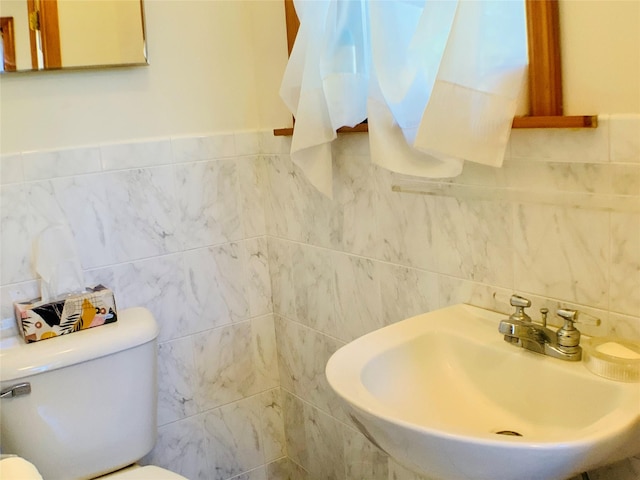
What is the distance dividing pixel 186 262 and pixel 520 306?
3.53 ft

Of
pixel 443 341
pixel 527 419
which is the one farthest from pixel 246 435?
pixel 527 419

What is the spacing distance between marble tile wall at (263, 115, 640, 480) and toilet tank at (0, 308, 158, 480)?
48cm

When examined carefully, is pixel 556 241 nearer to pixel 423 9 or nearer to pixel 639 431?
pixel 639 431

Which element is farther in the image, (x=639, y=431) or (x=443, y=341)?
(x=443, y=341)

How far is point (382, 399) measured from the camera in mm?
1288

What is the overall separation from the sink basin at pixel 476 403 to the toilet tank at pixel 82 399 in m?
0.70

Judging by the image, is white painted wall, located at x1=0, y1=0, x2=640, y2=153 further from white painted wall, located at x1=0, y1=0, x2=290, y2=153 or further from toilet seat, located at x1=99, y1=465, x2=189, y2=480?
toilet seat, located at x1=99, y1=465, x2=189, y2=480

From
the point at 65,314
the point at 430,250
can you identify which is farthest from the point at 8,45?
the point at 430,250

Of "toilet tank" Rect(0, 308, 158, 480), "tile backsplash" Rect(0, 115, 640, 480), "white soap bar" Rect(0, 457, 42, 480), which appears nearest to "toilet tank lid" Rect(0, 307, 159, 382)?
"toilet tank" Rect(0, 308, 158, 480)

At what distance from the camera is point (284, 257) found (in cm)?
206

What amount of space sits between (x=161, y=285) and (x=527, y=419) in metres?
1.12

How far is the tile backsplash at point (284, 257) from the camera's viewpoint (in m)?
1.25

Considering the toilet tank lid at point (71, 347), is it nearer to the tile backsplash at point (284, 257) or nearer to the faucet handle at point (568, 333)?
the tile backsplash at point (284, 257)

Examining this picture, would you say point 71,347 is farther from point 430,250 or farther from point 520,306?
point 520,306
